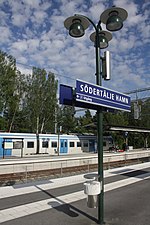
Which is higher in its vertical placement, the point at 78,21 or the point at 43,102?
the point at 43,102

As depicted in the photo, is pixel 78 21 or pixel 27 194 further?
pixel 27 194

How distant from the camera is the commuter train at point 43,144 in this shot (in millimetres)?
27156

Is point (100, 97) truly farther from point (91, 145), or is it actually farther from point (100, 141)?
point (91, 145)

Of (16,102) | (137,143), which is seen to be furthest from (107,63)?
(137,143)

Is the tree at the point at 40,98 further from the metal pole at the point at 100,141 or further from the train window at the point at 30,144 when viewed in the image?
the metal pole at the point at 100,141

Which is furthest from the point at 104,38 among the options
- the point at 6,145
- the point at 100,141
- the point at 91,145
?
the point at 91,145

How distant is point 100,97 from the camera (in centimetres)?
596

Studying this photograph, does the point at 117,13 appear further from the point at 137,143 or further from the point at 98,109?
the point at 137,143

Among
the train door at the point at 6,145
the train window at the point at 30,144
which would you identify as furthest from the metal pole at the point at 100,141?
the train window at the point at 30,144

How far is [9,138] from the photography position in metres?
27.2

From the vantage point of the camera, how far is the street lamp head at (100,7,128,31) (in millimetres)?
5477

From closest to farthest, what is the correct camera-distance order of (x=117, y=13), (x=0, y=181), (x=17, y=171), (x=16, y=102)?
(x=117, y=13) < (x=0, y=181) < (x=17, y=171) < (x=16, y=102)

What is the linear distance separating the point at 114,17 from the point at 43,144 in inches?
1143

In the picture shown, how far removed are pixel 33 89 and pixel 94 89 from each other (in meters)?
35.3
